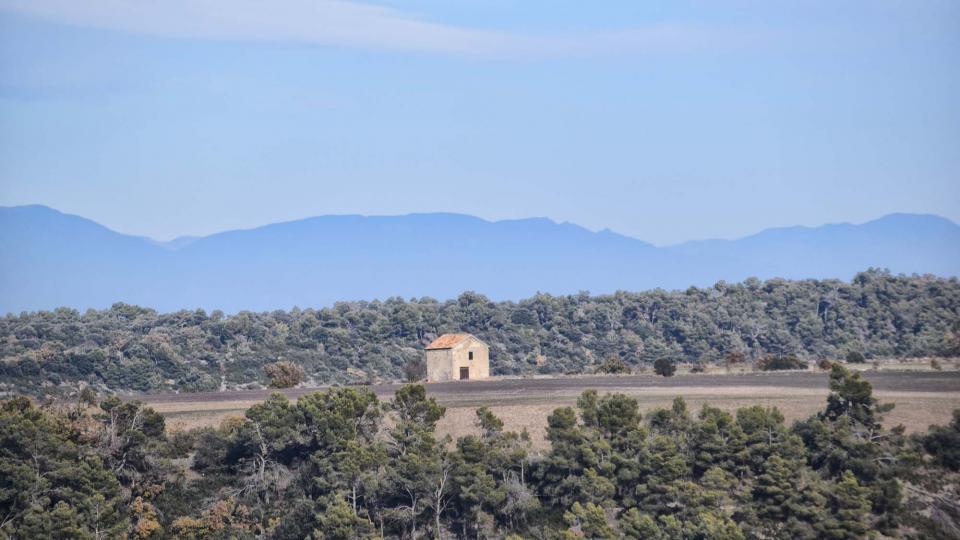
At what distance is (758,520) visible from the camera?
1555 inches

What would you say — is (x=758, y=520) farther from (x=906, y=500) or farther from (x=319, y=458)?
(x=319, y=458)

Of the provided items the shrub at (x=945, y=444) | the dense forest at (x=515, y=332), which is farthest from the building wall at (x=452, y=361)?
the shrub at (x=945, y=444)

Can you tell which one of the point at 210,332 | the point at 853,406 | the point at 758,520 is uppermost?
the point at 210,332

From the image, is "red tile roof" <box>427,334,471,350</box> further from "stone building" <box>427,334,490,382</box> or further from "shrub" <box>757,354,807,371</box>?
"shrub" <box>757,354,807,371</box>

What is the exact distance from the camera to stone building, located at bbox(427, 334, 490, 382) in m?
73.0

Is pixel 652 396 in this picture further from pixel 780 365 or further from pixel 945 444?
pixel 780 365

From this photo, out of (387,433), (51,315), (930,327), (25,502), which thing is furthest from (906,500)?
(51,315)

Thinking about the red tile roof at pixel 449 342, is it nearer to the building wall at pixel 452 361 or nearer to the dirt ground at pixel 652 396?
the building wall at pixel 452 361

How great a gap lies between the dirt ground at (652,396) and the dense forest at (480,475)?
2409 millimetres

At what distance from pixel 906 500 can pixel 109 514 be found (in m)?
24.2

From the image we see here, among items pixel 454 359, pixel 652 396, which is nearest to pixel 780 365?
pixel 454 359

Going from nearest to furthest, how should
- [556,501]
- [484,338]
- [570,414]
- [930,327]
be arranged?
[556,501] → [570,414] → [930,327] → [484,338]

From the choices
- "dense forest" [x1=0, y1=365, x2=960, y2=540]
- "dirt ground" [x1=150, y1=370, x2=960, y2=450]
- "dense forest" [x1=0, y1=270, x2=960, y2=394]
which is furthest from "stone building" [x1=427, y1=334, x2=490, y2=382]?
"dense forest" [x1=0, y1=365, x2=960, y2=540]

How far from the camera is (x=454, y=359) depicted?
2867 inches
